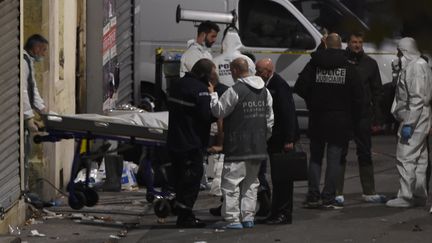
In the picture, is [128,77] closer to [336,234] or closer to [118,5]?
[118,5]

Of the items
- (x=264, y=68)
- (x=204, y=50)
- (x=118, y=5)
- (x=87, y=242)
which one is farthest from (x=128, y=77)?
(x=87, y=242)

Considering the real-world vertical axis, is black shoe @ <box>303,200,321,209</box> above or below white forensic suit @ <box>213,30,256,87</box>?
below

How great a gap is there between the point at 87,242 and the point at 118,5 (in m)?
6.91

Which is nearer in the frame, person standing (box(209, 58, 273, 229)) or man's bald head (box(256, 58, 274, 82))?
person standing (box(209, 58, 273, 229))

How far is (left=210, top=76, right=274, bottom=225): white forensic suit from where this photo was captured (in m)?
9.80

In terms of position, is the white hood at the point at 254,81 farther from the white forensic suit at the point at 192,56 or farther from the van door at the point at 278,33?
the van door at the point at 278,33

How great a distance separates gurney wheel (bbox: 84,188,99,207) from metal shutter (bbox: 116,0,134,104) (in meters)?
4.74

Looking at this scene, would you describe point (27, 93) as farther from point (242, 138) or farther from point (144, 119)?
point (242, 138)

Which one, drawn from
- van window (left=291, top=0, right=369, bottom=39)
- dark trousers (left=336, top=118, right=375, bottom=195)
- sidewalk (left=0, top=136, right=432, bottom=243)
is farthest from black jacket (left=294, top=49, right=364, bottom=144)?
van window (left=291, top=0, right=369, bottom=39)

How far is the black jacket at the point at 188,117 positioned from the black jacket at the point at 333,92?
1631 millimetres

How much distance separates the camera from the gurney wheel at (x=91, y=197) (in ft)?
35.7

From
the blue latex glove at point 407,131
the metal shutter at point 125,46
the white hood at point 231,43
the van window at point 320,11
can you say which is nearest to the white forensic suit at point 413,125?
the blue latex glove at point 407,131

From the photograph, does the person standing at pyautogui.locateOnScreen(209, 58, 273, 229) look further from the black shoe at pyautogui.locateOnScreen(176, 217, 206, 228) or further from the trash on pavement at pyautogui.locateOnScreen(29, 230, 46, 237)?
the trash on pavement at pyautogui.locateOnScreen(29, 230, 46, 237)

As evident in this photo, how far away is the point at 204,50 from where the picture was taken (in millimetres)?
12789
